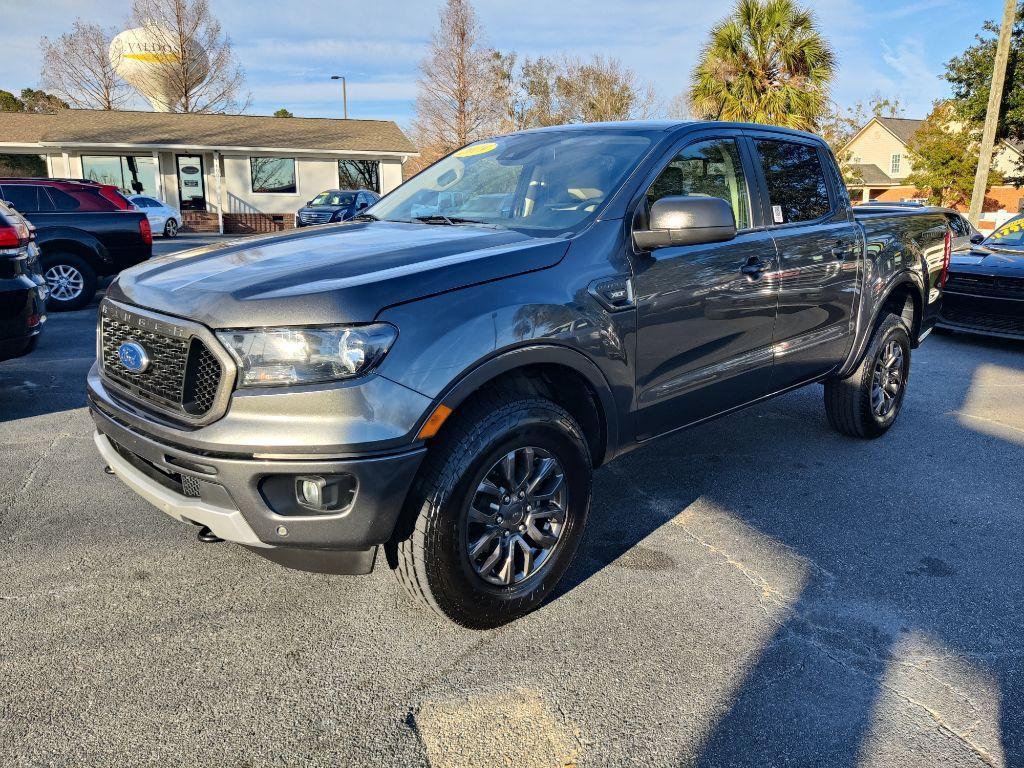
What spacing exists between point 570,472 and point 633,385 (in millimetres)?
484

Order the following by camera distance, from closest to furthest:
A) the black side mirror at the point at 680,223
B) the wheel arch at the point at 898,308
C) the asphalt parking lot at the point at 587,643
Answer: the asphalt parking lot at the point at 587,643, the black side mirror at the point at 680,223, the wheel arch at the point at 898,308

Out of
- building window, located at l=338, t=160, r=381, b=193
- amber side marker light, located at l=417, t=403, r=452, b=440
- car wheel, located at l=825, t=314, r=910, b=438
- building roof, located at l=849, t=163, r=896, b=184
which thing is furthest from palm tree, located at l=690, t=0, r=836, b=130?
building roof, located at l=849, t=163, r=896, b=184

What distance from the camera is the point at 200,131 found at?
92.4ft

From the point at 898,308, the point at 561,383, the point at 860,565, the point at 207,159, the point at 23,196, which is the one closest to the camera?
the point at 561,383

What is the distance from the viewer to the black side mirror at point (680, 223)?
119 inches

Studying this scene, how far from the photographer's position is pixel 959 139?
30688 mm

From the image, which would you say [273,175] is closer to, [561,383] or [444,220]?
[444,220]

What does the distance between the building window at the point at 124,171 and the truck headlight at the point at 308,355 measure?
2830 cm

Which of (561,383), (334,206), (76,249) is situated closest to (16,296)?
(561,383)

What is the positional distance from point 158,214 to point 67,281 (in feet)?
46.4

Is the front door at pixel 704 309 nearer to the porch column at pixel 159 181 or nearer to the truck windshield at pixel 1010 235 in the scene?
the truck windshield at pixel 1010 235

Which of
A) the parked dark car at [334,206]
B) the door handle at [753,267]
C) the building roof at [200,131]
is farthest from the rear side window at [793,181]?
the building roof at [200,131]

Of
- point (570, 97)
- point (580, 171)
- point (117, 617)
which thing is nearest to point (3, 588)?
point (117, 617)

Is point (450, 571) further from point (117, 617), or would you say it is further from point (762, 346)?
point (762, 346)
